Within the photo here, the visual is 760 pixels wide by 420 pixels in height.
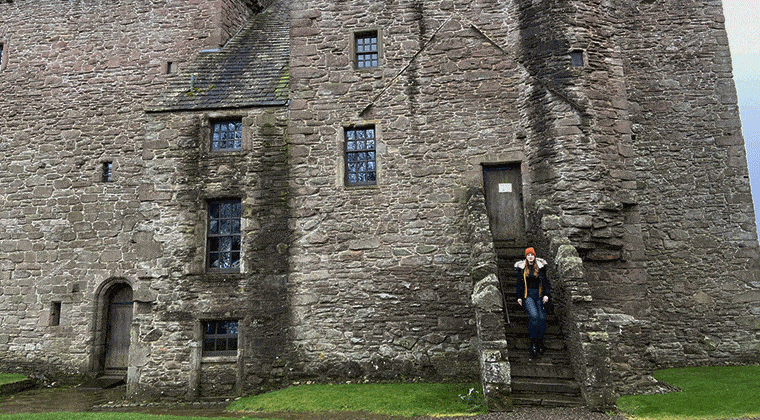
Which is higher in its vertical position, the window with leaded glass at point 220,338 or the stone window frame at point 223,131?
the stone window frame at point 223,131

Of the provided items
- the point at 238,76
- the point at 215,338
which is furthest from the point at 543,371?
the point at 238,76

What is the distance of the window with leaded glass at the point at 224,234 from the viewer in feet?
35.0

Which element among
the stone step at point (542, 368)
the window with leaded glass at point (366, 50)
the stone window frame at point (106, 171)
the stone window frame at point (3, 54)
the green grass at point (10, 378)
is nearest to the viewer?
the stone step at point (542, 368)

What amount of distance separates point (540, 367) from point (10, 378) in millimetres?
12869

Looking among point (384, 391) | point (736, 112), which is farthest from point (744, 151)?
point (384, 391)

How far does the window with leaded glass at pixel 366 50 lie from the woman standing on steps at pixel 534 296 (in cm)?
570

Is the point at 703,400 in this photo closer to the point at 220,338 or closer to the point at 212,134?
the point at 220,338

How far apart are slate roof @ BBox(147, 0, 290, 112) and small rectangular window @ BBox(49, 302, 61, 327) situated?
6477 mm

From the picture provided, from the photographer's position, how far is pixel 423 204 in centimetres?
1018

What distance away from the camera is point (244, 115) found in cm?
1102

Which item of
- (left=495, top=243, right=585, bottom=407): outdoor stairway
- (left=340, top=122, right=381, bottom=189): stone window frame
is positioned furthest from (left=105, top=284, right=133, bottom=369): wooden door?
(left=495, top=243, right=585, bottom=407): outdoor stairway

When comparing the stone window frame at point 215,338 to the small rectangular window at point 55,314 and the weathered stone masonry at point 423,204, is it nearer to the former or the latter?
the weathered stone masonry at point 423,204

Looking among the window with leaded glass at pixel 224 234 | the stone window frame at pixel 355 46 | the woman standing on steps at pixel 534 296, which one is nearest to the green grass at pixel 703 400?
the woman standing on steps at pixel 534 296

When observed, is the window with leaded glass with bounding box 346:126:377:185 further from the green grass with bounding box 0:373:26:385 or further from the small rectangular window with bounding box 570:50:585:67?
the green grass with bounding box 0:373:26:385
